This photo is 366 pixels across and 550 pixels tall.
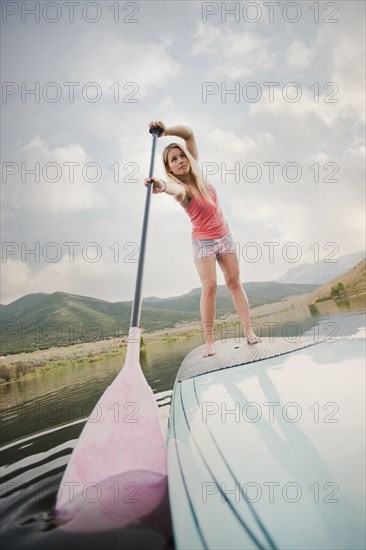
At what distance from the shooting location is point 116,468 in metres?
1.91

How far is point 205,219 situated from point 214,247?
409 mm

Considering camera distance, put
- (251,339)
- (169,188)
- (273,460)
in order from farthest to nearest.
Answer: (251,339), (169,188), (273,460)

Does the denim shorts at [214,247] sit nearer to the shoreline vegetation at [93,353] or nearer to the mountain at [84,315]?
the shoreline vegetation at [93,353]

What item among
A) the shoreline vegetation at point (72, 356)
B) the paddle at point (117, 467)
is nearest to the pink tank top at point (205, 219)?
the shoreline vegetation at point (72, 356)

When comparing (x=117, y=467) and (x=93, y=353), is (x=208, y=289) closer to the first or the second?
(x=117, y=467)

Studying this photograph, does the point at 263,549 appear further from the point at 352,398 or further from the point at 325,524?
the point at 352,398

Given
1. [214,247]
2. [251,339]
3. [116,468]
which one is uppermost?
[214,247]

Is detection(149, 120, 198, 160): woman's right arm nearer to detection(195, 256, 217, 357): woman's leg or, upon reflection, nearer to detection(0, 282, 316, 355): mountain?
detection(195, 256, 217, 357): woman's leg

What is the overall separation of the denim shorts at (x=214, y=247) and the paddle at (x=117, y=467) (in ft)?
6.72

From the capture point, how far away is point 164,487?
1745mm

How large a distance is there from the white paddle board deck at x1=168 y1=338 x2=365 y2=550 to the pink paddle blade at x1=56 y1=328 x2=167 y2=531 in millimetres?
186

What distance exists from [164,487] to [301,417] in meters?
0.92

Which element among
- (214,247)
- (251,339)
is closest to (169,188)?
(214,247)

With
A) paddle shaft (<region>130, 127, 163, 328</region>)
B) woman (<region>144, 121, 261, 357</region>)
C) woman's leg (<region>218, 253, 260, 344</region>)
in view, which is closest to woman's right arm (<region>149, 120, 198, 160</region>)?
woman (<region>144, 121, 261, 357</region>)
